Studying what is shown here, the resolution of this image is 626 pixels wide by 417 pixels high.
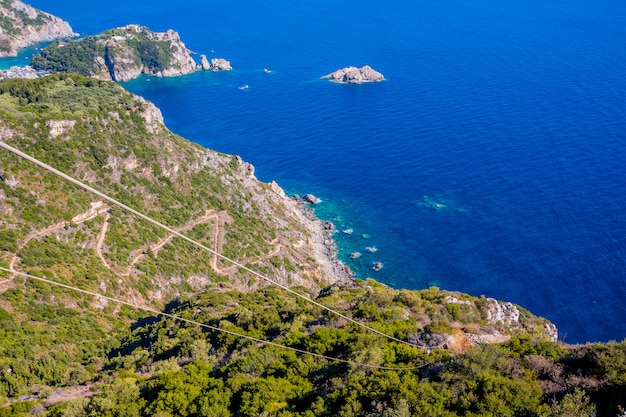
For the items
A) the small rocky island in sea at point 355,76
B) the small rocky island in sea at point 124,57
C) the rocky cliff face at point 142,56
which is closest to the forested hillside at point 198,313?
the small rocky island in sea at point 355,76

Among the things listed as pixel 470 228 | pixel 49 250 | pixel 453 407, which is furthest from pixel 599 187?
pixel 49 250

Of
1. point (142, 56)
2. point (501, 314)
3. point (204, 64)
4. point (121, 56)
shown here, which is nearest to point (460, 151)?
point (501, 314)

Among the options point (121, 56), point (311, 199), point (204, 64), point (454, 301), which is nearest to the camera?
point (454, 301)

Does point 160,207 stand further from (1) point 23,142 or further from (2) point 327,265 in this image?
(2) point 327,265

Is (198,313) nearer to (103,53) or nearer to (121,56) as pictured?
(121,56)

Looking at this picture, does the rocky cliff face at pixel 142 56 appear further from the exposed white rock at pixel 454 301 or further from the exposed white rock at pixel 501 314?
the exposed white rock at pixel 501 314

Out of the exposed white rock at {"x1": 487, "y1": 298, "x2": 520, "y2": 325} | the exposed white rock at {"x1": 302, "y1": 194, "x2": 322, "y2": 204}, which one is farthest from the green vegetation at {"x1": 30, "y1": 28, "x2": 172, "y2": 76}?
the exposed white rock at {"x1": 487, "y1": 298, "x2": 520, "y2": 325}

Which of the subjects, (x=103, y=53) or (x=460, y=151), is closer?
(x=460, y=151)
